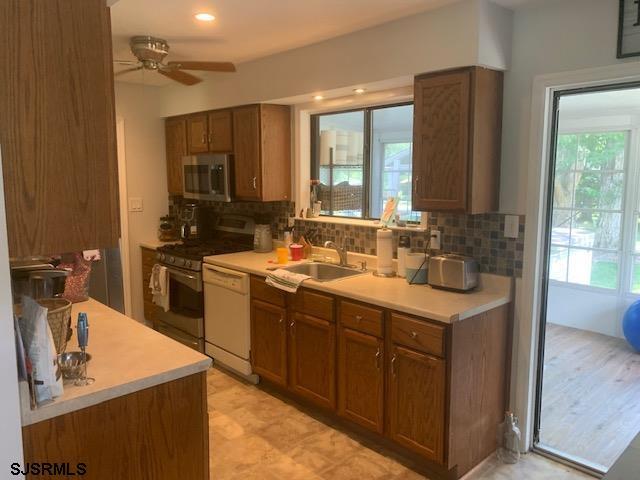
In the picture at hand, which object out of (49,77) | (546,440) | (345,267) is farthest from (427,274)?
(49,77)

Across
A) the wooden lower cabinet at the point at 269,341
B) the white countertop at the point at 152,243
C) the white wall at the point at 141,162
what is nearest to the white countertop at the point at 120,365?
the wooden lower cabinet at the point at 269,341

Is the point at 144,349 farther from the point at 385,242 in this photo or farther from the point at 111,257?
the point at 385,242

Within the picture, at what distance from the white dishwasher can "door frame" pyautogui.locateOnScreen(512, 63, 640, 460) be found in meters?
1.80

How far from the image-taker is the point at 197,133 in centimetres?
452

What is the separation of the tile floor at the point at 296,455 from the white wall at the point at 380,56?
2.15 meters

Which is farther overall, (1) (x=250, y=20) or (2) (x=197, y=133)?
(2) (x=197, y=133)

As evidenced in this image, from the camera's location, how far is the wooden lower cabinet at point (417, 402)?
2428 millimetres

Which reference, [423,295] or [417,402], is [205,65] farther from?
[417,402]

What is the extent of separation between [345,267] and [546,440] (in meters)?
1.63

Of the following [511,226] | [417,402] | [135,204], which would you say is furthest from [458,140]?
[135,204]

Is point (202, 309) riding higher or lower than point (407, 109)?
lower

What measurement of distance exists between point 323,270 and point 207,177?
145cm

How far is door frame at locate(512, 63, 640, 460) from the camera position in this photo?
8.44 ft

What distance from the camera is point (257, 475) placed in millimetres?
2568
